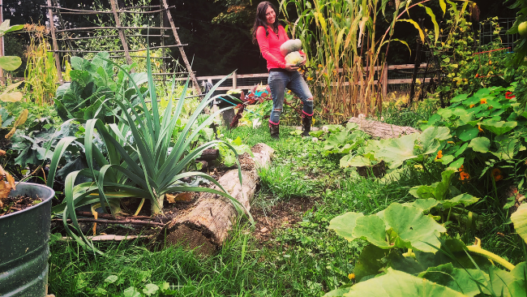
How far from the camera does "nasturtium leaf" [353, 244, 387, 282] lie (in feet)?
3.05

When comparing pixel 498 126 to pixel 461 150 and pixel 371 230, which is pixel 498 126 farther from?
pixel 371 230

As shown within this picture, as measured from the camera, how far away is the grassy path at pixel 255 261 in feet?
3.91

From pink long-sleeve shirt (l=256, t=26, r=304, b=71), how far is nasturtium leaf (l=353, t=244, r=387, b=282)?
3076mm

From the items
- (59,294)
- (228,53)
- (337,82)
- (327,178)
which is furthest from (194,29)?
(59,294)

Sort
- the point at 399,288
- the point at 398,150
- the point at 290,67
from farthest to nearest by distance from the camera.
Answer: the point at 290,67 < the point at 398,150 < the point at 399,288

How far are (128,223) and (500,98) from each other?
6.54ft

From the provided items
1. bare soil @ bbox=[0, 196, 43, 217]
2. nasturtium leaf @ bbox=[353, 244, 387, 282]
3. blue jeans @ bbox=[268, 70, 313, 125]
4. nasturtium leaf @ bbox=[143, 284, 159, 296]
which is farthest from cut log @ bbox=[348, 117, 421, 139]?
bare soil @ bbox=[0, 196, 43, 217]

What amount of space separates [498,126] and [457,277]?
1088mm

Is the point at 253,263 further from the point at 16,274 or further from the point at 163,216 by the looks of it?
the point at 16,274

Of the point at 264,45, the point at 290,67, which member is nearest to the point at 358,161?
the point at 290,67

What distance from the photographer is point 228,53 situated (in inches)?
640

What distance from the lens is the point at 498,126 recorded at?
150 centimetres

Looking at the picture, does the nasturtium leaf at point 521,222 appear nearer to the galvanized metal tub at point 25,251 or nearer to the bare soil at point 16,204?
the galvanized metal tub at point 25,251

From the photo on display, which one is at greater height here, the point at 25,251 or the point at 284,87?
the point at 284,87
